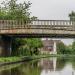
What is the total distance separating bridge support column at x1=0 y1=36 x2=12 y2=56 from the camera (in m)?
56.8

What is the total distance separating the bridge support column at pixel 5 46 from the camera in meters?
56.8

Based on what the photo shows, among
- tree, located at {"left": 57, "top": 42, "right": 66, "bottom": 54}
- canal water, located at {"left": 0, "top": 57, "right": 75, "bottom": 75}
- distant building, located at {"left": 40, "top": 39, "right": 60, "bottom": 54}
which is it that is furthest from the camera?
distant building, located at {"left": 40, "top": 39, "right": 60, "bottom": 54}

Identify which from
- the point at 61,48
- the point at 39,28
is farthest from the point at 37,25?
the point at 61,48

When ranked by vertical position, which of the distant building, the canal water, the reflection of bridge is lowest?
the distant building

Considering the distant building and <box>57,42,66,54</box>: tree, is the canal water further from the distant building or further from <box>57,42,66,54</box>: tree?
the distant building

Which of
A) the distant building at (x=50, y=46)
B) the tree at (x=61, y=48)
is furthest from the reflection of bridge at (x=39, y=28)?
the distant building at (x=50, y=46)

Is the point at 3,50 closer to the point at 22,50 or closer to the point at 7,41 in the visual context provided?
the point at 7,41

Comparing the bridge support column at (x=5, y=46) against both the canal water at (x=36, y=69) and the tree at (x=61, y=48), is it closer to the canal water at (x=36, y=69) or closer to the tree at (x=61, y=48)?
the canal water at (x=36, y=69)

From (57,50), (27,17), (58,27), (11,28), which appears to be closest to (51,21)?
(58,27)

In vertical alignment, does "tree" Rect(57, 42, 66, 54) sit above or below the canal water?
below

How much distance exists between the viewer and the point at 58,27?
161 ft

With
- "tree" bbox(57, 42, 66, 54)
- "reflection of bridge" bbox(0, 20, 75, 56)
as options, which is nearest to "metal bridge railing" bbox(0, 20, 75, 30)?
"reflection of bridge" bbox(0, 20, 75, 56)

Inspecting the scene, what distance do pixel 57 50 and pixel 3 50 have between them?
11317 centimetres

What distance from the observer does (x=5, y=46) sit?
193 feet
